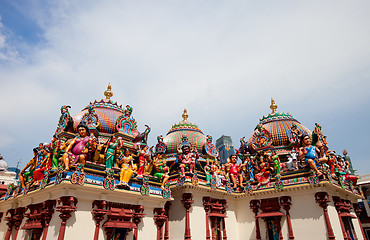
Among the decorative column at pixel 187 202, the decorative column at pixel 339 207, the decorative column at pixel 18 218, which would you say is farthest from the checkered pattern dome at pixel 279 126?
the decorative column at pixel 18 218

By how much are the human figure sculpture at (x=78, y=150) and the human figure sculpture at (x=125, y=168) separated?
7.80 ft

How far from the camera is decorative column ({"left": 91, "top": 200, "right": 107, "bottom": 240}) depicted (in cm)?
1360

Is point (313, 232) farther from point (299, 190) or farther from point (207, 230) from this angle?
point (207, 230)

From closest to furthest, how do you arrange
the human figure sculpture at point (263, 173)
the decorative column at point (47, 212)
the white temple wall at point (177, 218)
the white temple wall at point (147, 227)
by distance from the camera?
the decorative column at point (47, 212) < the white temple wall at point (147, 227) < the white temple wall at point (177, 218) < the human figure sculpture at point (263, 173)

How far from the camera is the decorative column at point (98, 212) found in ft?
44.6

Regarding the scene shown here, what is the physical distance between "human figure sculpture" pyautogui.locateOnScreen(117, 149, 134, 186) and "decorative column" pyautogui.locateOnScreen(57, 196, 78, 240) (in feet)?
9.72

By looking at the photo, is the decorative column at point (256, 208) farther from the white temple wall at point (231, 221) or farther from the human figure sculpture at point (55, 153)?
the human figure sculpture at point (55, 153)

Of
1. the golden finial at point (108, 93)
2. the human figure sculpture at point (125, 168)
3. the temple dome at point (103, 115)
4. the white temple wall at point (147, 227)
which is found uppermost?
the golden finial at point (108, 93)

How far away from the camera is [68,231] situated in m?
12.6

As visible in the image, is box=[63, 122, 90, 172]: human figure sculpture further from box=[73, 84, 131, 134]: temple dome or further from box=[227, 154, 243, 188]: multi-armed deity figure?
box=[227, 154, 243, 188]: multi-armed deity figure

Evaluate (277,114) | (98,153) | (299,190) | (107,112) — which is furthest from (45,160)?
(277,114)

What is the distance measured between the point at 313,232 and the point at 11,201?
21773mm

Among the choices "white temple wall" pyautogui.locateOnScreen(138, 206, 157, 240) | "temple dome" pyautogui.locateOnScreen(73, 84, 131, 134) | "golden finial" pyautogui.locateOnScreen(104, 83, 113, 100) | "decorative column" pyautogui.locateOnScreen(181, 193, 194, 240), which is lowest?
"white temple wall" pyautogui.locateOnScreen(138, 206, 157, 240)

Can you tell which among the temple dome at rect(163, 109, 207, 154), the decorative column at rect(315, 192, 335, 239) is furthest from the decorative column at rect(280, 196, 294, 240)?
the temple dome at rect(163, 109, 207, 154)
